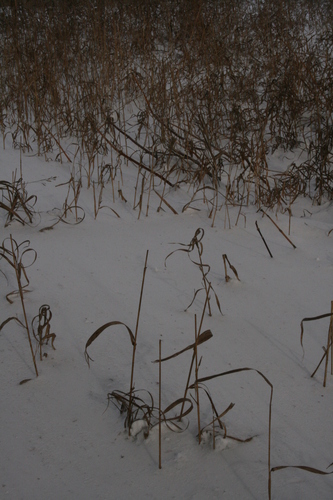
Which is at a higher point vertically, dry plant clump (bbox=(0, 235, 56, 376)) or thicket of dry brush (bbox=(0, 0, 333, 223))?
thicket of dry brush (bbox=(0, 0, 333, 223))

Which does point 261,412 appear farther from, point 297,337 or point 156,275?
point 156,275

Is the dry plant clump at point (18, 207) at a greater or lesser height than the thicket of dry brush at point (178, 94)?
lesser

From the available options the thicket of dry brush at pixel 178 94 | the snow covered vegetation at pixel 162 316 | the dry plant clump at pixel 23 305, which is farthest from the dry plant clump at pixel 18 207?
the thicket of dry brush at pixel 178 94

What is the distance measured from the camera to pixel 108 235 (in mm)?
2463

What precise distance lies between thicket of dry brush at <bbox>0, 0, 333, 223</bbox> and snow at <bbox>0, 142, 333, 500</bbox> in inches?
15.1

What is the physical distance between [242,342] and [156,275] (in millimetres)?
572

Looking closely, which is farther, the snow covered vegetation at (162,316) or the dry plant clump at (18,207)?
the dry plant clump at (18,207)

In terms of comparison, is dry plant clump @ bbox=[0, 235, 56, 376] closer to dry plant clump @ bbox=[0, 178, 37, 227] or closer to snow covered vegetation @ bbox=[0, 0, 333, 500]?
snow covered vegetation @ bbox=[0, 0, 333, 500]

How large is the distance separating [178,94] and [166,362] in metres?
2.52

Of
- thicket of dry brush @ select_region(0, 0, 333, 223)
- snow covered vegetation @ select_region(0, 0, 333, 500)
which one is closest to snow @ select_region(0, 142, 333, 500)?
snow covered vegetation @ select_region(0, 0, 333, 500)

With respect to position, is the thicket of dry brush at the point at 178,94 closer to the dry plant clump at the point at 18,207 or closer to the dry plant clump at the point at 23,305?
the dry plant clump at the point at 18,207

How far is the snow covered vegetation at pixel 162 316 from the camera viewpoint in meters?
1.16

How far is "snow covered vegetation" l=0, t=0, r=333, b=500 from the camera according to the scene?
45.8 inches

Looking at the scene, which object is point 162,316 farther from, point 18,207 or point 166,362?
point 18,207
